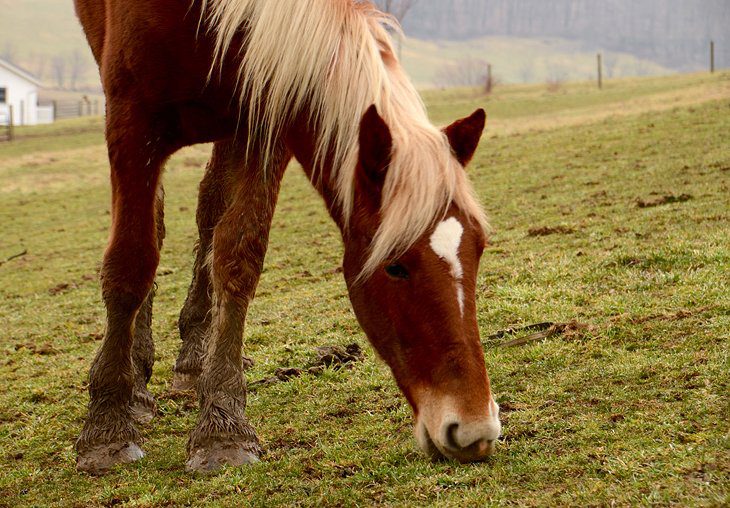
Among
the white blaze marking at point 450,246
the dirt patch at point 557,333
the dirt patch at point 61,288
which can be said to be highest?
the white blaze marking at point 450,246

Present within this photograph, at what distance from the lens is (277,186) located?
4.53 metres

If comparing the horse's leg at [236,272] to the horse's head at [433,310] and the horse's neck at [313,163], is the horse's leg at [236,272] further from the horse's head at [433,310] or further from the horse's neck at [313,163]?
the horse's head at [433,310]

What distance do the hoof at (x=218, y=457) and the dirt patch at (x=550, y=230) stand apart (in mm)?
5528

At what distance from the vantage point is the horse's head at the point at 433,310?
2.92 metres

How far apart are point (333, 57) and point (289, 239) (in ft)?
25.4

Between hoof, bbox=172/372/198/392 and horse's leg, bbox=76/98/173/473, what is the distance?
0.93 meters

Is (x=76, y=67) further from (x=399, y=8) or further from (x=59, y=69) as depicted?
(x=399, y=8)

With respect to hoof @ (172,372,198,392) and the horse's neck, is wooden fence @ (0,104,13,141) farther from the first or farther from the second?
the horse's neck

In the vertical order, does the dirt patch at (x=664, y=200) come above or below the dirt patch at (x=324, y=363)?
above

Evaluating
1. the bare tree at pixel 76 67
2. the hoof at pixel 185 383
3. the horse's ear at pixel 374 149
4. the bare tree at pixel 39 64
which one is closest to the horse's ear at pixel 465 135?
the horse's ear at pixel 374 149

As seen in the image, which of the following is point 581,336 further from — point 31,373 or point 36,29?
point 36,29

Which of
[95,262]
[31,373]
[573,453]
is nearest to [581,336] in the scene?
[573,453]

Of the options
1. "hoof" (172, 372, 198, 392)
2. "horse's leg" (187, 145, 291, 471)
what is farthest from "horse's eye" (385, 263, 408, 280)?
"hoof" (172, 372, 198, 392)

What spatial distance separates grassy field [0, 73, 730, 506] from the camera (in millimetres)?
3324
